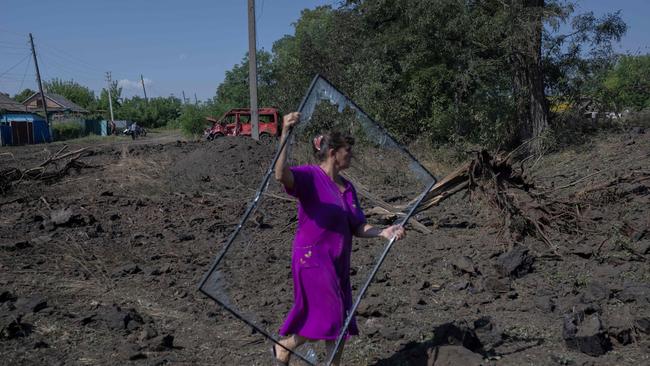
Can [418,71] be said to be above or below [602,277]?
above

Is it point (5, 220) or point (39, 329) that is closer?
point (39, 329)

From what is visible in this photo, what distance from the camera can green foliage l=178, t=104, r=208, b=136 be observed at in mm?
40312

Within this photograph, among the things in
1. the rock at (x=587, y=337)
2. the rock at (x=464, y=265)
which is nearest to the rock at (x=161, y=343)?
the rock at (x=587, y=337)

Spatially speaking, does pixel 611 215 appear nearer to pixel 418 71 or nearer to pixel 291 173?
pixel 291 173

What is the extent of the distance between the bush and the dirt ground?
4315cm

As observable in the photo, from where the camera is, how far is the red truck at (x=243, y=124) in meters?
28.6

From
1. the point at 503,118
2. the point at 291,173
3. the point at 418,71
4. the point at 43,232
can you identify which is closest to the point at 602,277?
the point at 291,173

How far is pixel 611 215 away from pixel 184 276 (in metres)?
5.42

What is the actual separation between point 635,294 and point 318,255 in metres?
3.25

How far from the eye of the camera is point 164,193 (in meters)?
13.3

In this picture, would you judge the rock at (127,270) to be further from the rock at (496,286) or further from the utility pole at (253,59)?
the utility pole at (253,59)

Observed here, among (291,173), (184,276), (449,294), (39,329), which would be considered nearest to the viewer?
(291,173)

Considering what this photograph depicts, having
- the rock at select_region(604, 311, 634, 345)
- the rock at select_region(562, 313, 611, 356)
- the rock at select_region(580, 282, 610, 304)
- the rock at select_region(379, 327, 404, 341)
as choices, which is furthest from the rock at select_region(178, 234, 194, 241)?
the rock at select_region(604, 311, 634, 345)

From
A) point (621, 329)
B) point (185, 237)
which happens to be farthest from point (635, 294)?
point (185, 237)
